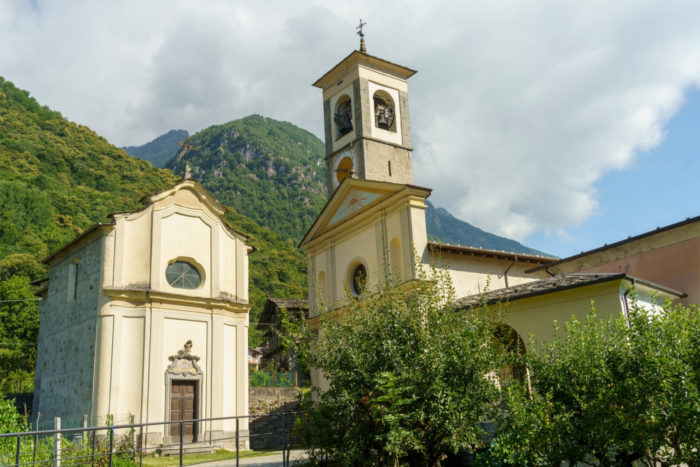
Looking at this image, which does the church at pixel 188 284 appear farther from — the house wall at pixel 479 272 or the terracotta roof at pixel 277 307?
the terracotta roof at pixel 277 307

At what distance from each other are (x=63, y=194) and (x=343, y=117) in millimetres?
41947

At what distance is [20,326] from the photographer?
146 ft

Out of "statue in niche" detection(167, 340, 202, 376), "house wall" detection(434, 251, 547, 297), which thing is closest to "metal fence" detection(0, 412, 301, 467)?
"statue in niche" detection(167, 340, 202, 376)

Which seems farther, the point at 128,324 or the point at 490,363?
the point at 128,324

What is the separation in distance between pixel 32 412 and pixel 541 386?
21.3 metres

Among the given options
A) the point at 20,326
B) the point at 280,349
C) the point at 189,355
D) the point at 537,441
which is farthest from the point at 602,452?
the point at 20,326

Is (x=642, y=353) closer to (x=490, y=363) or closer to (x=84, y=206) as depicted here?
(x=490, y=363)

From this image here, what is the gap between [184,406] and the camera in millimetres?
20469

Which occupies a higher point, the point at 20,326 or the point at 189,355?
the point at 20,326

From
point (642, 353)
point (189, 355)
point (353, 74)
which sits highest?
point (353, 74)

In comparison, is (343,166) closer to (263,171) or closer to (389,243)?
(389,243)

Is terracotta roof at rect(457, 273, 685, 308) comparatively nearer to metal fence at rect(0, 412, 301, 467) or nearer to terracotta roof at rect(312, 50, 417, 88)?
metal fence at rect(0, 412, 301, 467)

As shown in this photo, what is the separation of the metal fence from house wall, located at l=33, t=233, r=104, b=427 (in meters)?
1.35

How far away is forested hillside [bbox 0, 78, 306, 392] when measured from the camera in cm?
4522
